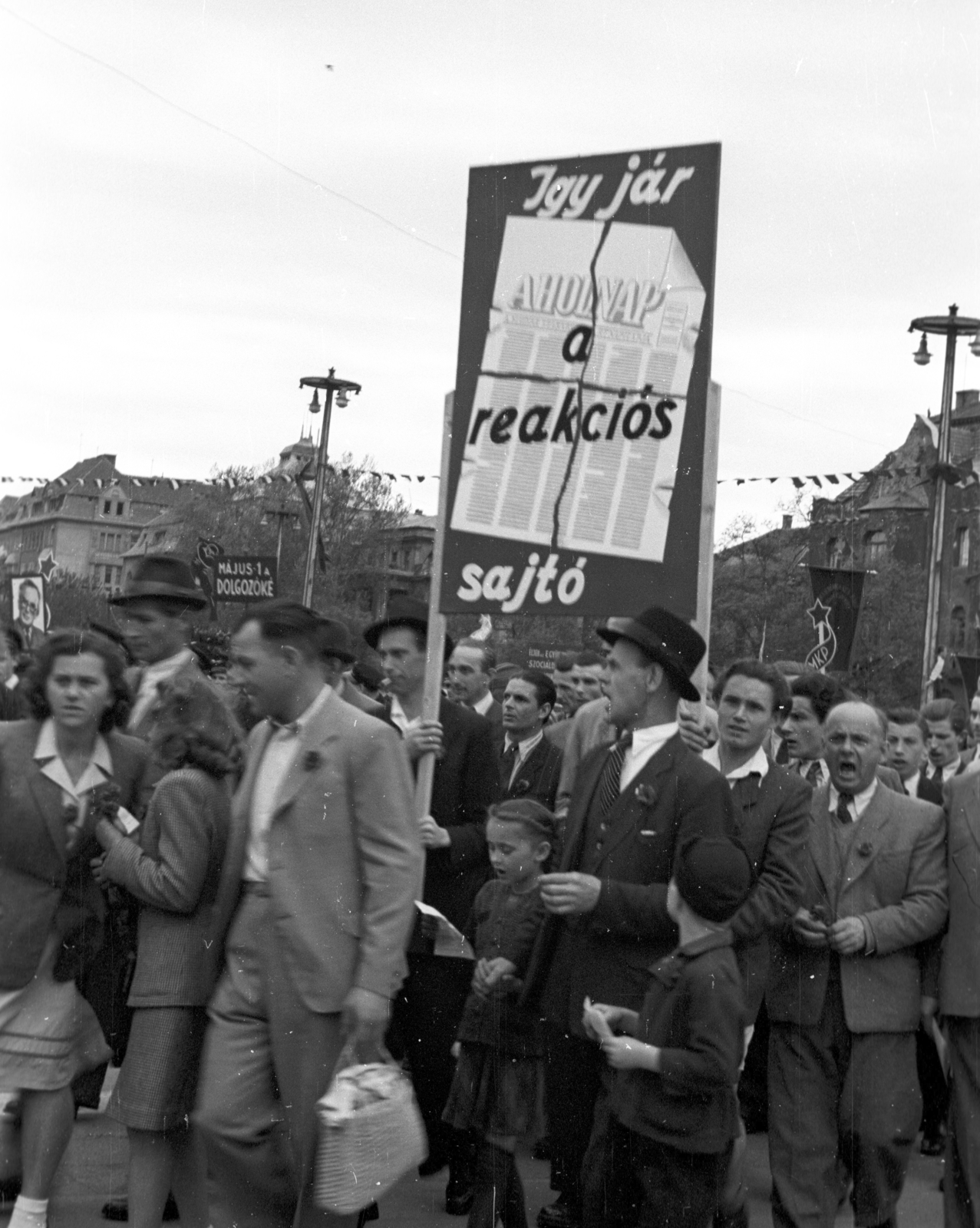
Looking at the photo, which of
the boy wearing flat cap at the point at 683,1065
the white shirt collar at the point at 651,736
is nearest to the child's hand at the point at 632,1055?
the boy wearing flat cap at the point at 683,1065

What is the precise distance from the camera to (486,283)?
6.48 m

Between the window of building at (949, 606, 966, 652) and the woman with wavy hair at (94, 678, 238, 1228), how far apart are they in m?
79.1

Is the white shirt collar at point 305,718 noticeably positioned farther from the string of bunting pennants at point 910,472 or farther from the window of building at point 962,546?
the window of building at point 962,546

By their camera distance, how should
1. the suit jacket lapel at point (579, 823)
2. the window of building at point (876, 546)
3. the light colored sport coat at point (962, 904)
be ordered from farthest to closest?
the window of building at point (876, 546)
the light colored sport coat at point (962, 904)
the suit jacket lapel at point (579, 823)

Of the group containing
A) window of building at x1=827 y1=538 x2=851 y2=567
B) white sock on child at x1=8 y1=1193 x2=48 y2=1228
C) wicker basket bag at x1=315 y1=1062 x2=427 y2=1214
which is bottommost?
white sock on child at x1=8 y1=1193 x2=48 y2=1228

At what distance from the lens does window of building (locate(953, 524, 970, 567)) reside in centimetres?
8362

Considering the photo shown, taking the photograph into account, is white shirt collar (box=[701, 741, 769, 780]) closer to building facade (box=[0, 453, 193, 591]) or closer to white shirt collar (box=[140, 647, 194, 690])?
white shirt collar (box=[140, 647, 194, 690])

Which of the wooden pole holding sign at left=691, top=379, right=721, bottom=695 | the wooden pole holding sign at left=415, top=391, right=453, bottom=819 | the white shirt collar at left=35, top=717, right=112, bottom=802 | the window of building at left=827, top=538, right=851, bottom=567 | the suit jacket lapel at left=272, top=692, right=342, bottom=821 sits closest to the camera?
the suit jacket lapel at left=272, top=692, right=342, bottom=821

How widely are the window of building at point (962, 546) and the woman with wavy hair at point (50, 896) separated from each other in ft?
265

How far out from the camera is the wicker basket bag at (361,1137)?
460cm

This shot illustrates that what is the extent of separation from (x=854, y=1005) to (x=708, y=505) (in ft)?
5.60

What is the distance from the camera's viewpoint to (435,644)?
6391 millimetres

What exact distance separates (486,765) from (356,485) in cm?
7563

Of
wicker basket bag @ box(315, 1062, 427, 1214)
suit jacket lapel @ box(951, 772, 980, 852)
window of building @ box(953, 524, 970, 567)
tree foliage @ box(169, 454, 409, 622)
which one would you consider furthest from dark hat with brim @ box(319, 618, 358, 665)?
window of building @ box(953, 524, 970, 567)
